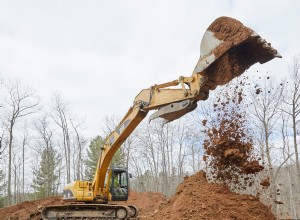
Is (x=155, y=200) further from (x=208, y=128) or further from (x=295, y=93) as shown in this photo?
(x=208, y=128)

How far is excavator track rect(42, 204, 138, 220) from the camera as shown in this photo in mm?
9789

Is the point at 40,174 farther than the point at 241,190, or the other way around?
the point at 40,174

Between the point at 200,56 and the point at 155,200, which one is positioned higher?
the point at 200,56

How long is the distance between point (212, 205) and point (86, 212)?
4.50 m

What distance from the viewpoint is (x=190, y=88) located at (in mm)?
6766

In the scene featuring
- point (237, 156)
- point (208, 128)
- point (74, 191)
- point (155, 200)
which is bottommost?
point (155, 200)

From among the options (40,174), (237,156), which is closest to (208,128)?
(237,156)

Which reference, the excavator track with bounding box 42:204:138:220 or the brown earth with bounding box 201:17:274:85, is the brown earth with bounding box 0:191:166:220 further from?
the brown earth with bounding box 201:17:274:85

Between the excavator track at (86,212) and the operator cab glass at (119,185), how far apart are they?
0.87 m

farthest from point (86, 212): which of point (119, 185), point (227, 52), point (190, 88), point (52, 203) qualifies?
point (52, 203)

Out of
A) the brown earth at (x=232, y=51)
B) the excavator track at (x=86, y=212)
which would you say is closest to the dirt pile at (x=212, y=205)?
the excavator track at (x=86, y=212)

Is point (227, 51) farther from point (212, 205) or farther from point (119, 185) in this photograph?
point (119, 185)

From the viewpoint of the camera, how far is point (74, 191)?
34.1 ft

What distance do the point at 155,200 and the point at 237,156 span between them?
667 inches
